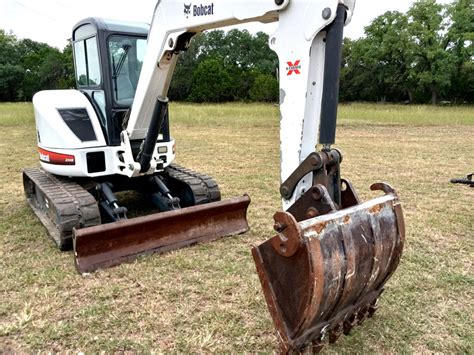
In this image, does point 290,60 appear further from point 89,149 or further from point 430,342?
point 89,149

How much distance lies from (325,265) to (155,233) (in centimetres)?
230

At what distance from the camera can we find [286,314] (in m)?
2.47

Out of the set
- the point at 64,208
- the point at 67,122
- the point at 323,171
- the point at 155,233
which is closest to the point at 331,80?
the point at 323,171

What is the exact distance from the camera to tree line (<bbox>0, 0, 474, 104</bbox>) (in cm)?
3897

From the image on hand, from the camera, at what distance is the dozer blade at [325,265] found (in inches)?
90.1

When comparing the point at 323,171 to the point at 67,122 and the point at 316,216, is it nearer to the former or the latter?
the point at 316,216

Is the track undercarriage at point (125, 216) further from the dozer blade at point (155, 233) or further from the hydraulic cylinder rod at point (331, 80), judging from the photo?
the hydraulic cylinder rod at point (331, 80)

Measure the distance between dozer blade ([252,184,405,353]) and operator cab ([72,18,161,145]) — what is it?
9.18ft

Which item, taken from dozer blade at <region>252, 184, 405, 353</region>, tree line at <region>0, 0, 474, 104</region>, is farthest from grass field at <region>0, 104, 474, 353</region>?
tree line at <region>0, 0, 474, 104</region>

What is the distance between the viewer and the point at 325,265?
7.59ft

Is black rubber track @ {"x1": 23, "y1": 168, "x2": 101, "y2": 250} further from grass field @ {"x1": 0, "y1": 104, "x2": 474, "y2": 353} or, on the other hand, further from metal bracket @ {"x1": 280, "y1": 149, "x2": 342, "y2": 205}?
metal bracket @ {"x1": 280, "y1": 149, "x2": 342, "y2": 205}

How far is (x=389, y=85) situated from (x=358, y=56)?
14.7 ft

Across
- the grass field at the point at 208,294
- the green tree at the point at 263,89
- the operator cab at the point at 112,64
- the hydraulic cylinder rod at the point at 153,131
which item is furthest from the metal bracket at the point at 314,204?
the green tree at the point at 263,89

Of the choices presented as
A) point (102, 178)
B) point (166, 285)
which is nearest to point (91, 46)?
point (102, 178)
